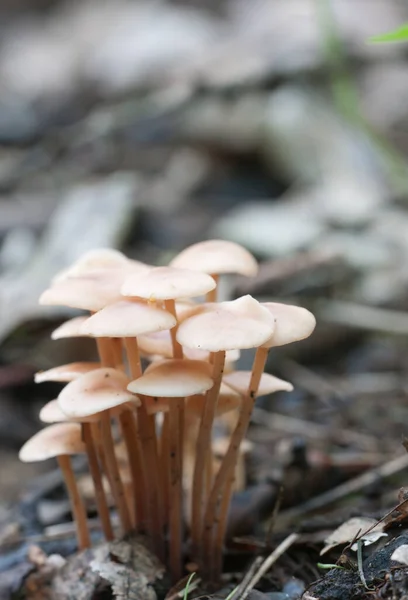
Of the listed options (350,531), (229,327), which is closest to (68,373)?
(229,327)

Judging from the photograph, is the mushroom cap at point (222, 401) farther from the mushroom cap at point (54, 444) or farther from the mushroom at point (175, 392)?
the mushroom cap at point (54, 444)

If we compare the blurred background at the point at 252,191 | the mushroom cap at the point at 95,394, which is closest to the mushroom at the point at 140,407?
the mushroom cap at the point at 95,394

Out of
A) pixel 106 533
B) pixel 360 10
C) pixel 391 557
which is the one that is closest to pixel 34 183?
pixel 106 533

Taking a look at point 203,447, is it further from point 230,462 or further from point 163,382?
point 163,382

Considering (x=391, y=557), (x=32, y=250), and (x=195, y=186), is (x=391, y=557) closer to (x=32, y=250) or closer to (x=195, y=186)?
(x=32, y=250)

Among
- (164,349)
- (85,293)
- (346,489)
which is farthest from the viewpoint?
(346,489)
